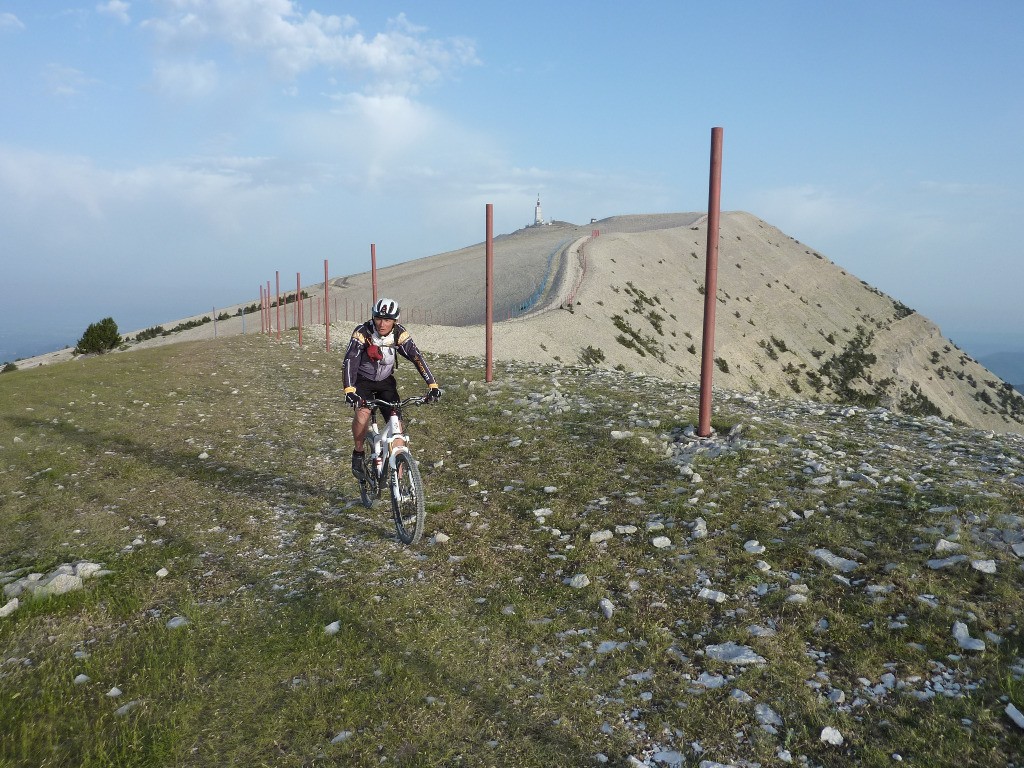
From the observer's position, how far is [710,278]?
1289 cm

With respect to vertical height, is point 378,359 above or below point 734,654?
above

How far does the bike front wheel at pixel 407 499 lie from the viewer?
8422 millimetres

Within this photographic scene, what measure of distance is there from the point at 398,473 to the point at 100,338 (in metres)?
48.2

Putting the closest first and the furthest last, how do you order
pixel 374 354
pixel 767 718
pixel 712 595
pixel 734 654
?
pixel 767 718, pixel 734 654, pixel 712 595, pixel 374 354

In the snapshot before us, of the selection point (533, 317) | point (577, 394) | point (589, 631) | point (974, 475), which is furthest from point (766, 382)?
point (589, 631)

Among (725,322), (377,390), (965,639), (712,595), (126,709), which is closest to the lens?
(126,709)

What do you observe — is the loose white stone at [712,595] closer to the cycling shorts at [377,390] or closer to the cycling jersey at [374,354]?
the cycling jersey at [374,354]

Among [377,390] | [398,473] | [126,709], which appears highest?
[377,390]

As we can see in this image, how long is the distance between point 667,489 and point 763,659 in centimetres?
435

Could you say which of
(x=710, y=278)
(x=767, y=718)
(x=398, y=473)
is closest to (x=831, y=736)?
(x=767, y=718)

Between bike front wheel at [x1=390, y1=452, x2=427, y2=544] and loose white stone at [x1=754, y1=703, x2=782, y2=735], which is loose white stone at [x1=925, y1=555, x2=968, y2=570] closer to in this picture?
loose white stone at [x1=754, y1=703, x2=782, y2=735]

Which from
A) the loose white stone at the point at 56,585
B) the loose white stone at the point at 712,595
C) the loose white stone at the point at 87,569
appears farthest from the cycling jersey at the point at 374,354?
the loose white stone at the point at 712,595

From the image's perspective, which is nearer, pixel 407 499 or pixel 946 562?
pixel 946 562

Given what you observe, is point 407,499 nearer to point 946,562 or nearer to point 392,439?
point 392,439
